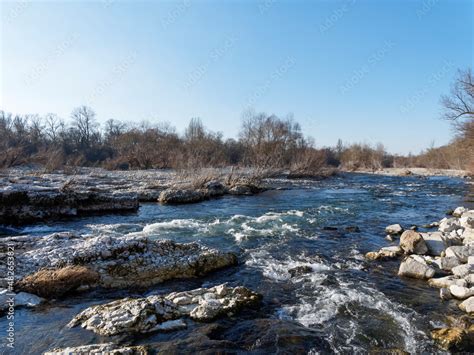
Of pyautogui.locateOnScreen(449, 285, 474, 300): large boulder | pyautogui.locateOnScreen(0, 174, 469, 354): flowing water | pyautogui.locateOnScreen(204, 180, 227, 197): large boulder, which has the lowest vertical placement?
pyautogui.locateOnScreen(0, 174, 469, 354): flowing water

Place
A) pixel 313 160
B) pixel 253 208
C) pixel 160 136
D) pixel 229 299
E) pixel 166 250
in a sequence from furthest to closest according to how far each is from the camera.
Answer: pixel 160 136
pixel 313 160
pixel 253 208
pixel 166 250
pixel 229 299

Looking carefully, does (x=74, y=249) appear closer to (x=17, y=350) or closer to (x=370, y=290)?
(x=17, y=350)

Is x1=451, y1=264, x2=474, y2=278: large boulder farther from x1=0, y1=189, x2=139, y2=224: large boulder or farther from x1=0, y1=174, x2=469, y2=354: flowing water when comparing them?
x1=0, y1=189, x2=139, y2=224: large boulder

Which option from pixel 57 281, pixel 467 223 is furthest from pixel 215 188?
pixel 57 281

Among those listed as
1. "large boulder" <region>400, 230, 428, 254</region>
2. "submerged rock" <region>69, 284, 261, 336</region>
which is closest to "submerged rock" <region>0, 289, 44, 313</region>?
"submerged rock" <region>69, 284, 261, 336</region>

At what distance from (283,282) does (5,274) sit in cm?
608

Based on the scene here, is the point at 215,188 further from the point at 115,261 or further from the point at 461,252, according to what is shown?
the point at 461,252

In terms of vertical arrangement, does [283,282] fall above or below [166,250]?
below

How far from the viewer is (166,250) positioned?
7594 mm

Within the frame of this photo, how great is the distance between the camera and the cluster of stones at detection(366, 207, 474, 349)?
5.21 m

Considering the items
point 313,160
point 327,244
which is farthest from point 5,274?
point 313,160

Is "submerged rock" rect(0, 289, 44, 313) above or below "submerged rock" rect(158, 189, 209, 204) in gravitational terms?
below

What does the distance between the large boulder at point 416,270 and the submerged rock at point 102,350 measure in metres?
6.24

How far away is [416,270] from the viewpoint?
22.7 feet
